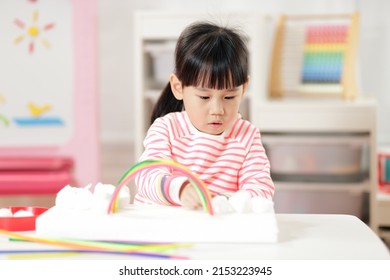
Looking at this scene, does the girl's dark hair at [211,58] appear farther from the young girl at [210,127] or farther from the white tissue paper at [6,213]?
the white tissue paper at [6,213]

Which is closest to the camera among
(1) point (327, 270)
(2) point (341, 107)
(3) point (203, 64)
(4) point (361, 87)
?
(1) point (327, 270)

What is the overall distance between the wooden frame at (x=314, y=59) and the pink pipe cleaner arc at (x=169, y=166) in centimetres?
205

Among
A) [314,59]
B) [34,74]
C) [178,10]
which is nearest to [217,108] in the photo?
[34,74]

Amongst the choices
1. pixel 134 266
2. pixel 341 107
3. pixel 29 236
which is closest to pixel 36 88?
pixel 341 107

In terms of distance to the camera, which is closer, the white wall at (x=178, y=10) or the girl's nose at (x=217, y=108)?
the girl's nose at (x=217, y=108)

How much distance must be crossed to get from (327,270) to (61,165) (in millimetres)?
1938

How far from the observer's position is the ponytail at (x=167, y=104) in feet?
4.46

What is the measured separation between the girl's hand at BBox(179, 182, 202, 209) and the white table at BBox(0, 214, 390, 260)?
0.11 meters

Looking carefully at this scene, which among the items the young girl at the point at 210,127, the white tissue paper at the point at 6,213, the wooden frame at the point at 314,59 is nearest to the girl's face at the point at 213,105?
the young girl at the point at 210,127

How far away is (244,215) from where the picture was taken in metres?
0.85

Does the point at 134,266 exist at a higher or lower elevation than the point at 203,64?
lower

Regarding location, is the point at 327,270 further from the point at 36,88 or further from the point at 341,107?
the point at 36,88

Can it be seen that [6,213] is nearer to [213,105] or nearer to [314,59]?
[213,105]

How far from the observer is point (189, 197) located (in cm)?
93
